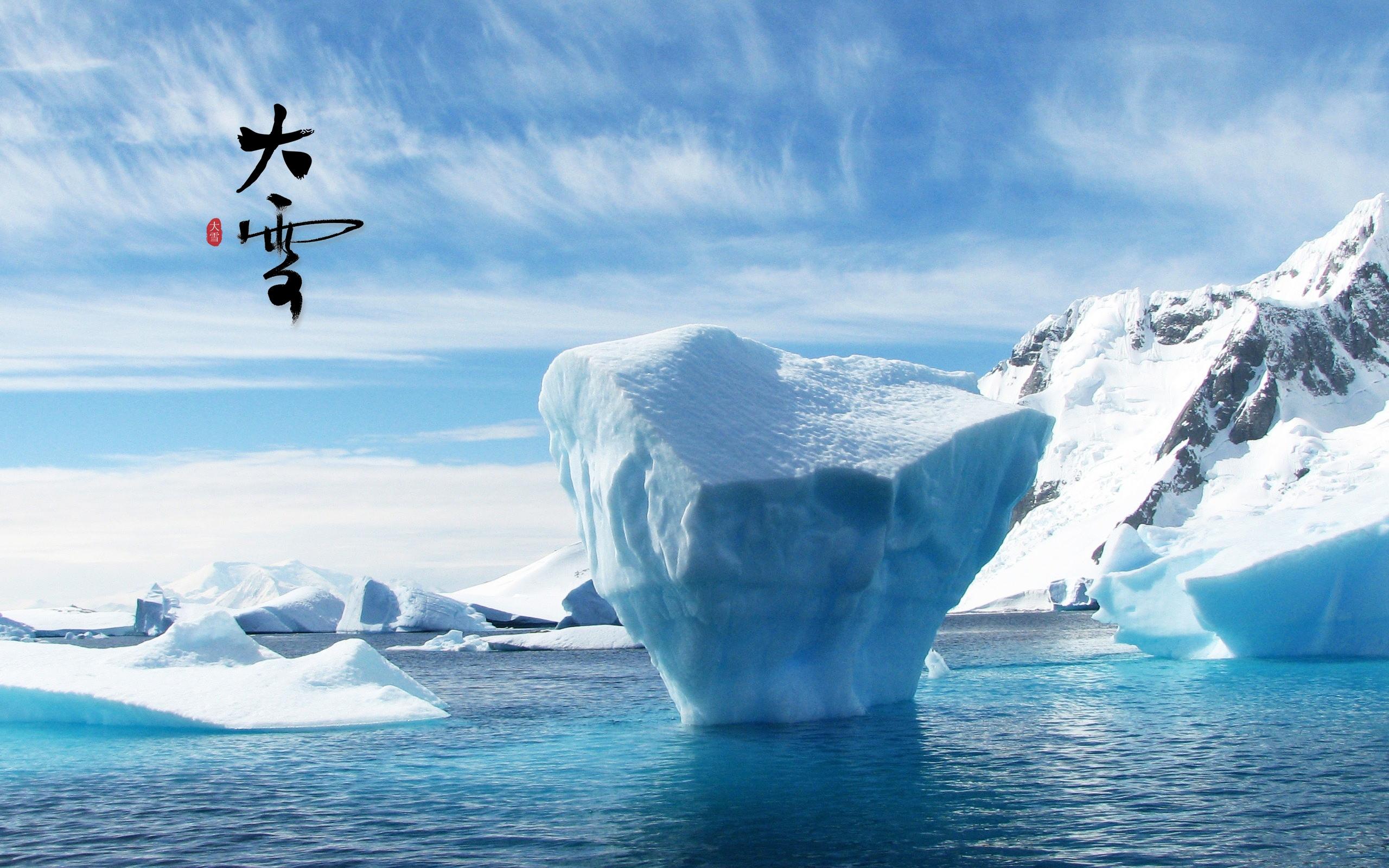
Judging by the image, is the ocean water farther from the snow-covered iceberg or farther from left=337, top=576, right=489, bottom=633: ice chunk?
left=337, top=576, right=489, bottom=633: ice chunk

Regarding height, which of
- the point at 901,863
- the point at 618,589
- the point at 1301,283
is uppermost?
the point at 1301,283

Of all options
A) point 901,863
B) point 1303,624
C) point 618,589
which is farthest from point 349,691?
point 1303,624

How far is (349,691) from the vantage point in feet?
66.1

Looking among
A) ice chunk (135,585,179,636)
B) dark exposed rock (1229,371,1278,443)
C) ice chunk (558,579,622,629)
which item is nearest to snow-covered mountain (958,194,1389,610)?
dark exposed rock (1229,371,1278,443)

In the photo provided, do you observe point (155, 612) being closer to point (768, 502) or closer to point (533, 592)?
point (533, 592)

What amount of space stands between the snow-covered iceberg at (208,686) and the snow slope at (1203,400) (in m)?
85.2

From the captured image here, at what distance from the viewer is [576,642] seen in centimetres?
4766

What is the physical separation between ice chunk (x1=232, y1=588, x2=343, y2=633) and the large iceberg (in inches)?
Result: 2269

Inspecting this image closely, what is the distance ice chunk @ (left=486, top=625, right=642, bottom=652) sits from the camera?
46.9m

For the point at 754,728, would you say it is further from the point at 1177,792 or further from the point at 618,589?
the point at 1177,792

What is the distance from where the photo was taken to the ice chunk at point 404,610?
217 ft

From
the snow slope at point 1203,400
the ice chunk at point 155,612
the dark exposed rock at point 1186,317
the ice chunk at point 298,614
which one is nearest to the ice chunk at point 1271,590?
the ice chunk at point 298,614

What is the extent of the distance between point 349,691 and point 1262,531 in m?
23.8

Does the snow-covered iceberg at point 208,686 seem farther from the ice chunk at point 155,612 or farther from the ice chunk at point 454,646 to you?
the ice chunk at point 155,612
